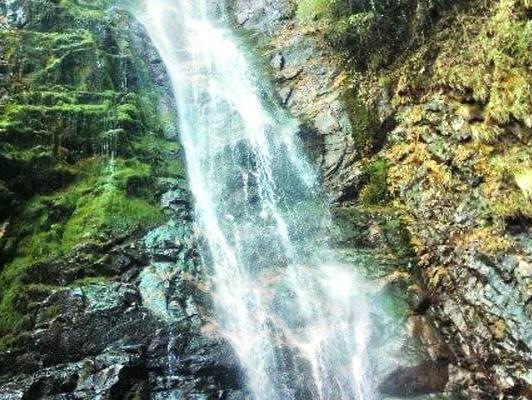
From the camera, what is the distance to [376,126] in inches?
461

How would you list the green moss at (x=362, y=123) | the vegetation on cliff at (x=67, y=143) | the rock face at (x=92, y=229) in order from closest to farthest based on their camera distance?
the rock face at (x=92, y=229)
the vegetation on cliff at (x=67, y=143)
the green moss at (x=362, y=123)

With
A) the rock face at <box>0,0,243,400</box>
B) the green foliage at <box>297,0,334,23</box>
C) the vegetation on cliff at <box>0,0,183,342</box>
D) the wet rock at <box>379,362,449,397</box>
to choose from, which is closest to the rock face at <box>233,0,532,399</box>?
the wet rock at <box>379,362,449,397</box>

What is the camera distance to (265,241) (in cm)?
1018

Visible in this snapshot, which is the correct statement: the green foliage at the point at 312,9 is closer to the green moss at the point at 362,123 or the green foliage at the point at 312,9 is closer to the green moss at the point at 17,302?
the green moss at the point at 362,123

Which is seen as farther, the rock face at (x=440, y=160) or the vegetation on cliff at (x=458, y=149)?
the vegetation on cliff at (x=458, y=149)

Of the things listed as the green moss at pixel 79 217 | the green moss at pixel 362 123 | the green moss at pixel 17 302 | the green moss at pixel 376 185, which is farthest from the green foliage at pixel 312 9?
the green moss at pixel 17 302

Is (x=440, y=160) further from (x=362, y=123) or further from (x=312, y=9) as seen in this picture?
(x=312, y=9)

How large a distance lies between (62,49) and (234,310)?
25.8 ft

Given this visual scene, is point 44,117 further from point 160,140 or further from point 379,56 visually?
point 379,56

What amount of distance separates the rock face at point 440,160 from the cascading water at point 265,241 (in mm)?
773

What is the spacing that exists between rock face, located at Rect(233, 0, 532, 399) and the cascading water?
2.53 feet

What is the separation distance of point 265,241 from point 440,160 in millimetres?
4078

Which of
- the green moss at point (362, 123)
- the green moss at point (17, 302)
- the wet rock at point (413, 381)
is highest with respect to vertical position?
the green moss at point (362, 123)

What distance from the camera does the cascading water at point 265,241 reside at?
793 centimetres
